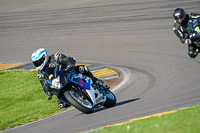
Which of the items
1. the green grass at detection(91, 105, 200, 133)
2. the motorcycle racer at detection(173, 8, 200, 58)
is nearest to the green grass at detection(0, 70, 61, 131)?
the motorcycle racer at detection(173, 8, 200, 58)

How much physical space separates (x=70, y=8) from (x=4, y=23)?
12.5 feet

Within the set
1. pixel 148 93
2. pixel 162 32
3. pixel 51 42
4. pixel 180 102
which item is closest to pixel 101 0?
pixel 51 42

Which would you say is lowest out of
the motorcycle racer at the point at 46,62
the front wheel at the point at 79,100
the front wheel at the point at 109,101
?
the front wheel at the point at 109,101

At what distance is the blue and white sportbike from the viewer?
972 centimetres

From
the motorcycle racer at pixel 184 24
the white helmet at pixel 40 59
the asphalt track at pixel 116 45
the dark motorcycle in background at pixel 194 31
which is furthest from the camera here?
the motorcycle racer at pixel 184 24

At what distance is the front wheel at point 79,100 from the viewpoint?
969 cm

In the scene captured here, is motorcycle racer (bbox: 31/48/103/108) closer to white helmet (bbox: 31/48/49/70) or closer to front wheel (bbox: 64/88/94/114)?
white helmet (bbox: 31/48/49/70)

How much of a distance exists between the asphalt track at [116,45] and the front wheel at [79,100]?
211mm

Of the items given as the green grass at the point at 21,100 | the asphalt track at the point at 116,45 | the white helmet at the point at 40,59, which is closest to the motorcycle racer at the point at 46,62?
the white helmet at the point at 40,59

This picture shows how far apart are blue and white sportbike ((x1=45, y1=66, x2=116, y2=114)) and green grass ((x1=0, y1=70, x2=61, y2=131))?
2049 millimetres

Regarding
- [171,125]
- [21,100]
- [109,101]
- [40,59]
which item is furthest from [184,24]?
[171,125]

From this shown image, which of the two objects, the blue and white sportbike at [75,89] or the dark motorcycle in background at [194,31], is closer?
the blue and white sportbike at [75,89]

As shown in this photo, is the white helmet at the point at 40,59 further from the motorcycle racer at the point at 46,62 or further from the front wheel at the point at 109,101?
the front wheel at the point at 109,101

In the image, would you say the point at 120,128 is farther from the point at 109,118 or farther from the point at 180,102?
the point at 180,102
